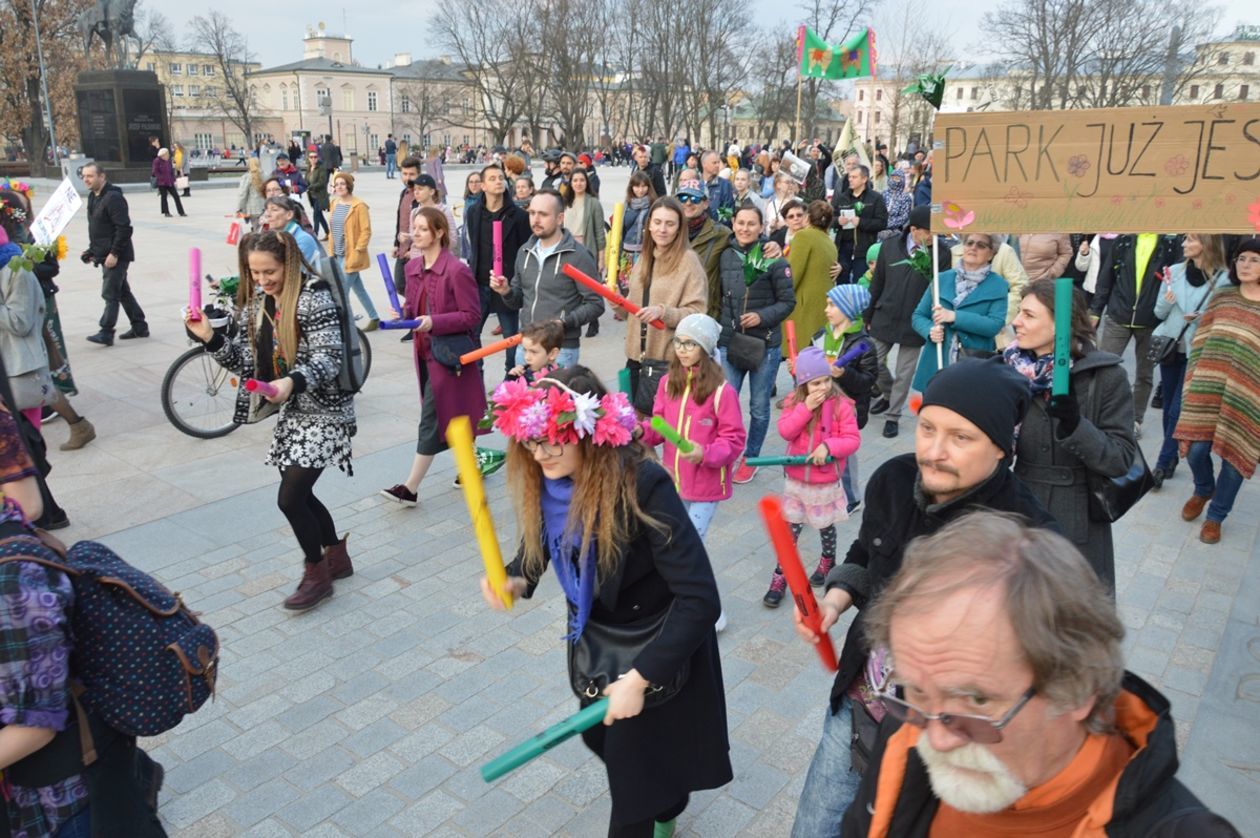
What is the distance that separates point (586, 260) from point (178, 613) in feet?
14.1

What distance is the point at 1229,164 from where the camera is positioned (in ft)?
12.2

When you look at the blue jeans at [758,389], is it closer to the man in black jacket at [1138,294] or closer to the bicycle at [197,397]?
the man in black jacket at [1138,294]

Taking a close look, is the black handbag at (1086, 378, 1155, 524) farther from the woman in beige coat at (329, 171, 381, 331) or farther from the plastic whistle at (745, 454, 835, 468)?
the woman in beige coat at (329, 171, 381, 331)

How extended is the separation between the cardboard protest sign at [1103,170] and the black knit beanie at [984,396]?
72.6 inches

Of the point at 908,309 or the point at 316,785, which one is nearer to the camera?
the point at 316,785

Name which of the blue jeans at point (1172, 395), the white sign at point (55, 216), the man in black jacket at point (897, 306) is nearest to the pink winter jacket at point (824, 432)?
the man in black jacket at point (897, 306)

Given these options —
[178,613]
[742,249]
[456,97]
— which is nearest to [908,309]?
[742,249]

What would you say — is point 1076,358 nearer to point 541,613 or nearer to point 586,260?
point 541,613

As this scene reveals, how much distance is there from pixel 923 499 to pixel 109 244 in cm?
1039

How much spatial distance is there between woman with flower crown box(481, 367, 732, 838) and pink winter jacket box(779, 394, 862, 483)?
222 cm

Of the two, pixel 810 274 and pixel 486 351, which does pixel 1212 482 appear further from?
pixel 486 351

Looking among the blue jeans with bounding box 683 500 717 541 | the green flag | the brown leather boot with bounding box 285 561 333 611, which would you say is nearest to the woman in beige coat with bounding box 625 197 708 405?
the blue jeans with bounding box 683 500 717 541

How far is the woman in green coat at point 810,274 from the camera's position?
7.79 metres

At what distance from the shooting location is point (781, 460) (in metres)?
4.41
